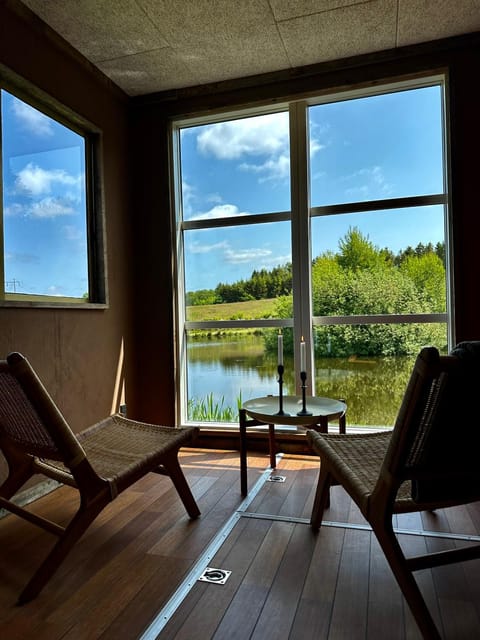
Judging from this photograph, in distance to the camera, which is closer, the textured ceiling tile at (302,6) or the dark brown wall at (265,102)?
the textured ceiling tile at (302,6)

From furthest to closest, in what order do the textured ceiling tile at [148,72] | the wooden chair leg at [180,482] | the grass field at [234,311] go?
the grass field at [234,311], the textured ceiling tile at [148,72], the wooden chair leg at [180,482]

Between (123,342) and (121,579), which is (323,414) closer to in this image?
(121,579)

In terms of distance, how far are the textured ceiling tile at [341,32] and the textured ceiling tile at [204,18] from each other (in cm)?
19

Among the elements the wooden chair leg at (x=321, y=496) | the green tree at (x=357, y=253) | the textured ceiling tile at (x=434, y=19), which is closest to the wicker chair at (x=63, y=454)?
the wooden chair leg at (x=321, y=496)

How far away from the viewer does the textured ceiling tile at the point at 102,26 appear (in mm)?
2287

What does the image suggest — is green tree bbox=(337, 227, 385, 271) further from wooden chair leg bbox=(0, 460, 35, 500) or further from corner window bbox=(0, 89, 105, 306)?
wooden chair leg bbox=(0, 460, 35, 500)

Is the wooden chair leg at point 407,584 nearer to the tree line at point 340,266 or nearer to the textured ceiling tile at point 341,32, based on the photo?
the tree line at point 340,266

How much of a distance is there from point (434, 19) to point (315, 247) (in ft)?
4.89

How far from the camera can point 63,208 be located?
2.69 m

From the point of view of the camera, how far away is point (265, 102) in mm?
3033

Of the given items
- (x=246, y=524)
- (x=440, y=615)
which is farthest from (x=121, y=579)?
(x=440, y=615)

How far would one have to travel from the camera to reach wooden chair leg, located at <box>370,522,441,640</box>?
117 centimetres

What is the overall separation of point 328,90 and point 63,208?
195cm

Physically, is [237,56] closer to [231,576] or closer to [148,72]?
[148,72]
